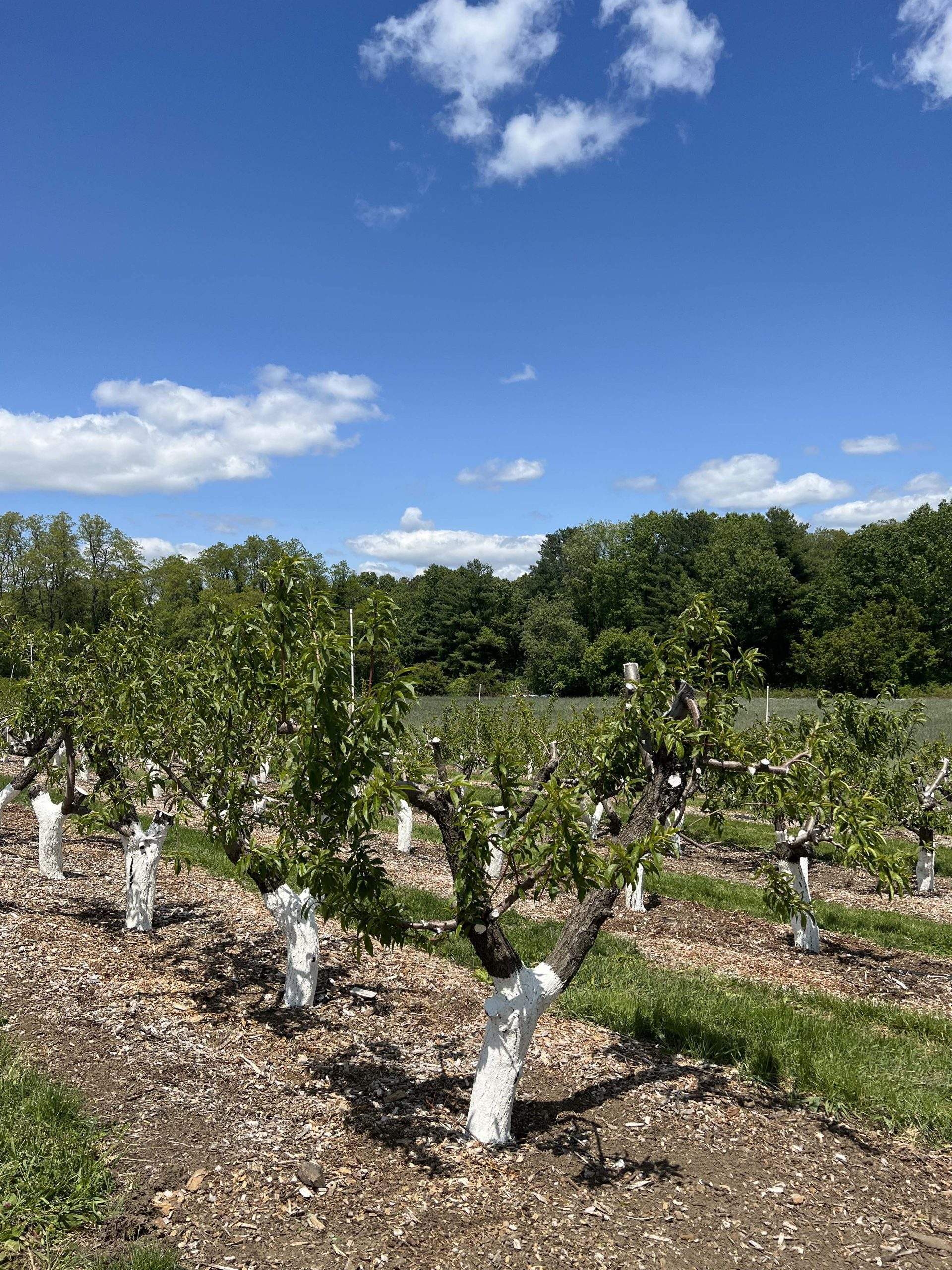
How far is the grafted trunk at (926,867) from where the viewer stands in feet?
49.0

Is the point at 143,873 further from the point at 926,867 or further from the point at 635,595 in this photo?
the point at 635,595

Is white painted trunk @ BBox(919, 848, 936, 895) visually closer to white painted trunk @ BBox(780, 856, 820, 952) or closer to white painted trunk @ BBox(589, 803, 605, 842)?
white painted trunk @ BBox(780, 856, 820, 952)

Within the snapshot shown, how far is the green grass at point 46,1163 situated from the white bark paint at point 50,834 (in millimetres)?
6624

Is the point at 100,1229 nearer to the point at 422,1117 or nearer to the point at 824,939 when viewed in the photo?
the point at 422,1117

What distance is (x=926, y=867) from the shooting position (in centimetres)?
1507

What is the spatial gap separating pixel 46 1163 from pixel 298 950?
120 inches

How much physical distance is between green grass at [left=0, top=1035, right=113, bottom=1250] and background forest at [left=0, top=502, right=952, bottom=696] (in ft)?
144

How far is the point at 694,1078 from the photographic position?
6574 millimetres

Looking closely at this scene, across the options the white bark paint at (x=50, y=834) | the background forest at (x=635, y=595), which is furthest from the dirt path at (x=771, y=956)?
the background forest at (x=635, y=595)

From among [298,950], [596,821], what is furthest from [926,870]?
[298,950]

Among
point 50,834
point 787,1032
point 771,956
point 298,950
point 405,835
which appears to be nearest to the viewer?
point 787,1032

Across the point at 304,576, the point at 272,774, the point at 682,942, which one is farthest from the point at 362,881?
the point at 682,942

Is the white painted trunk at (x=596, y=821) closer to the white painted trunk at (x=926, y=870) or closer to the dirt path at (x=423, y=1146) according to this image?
the white painted trunk at (x=926, y=870)

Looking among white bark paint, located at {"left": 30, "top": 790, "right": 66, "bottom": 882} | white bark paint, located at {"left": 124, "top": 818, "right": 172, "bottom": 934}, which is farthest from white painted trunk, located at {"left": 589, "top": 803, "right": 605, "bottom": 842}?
white bark paint, located at {"left": 30, "top": 790, "right": 66, "bottom": 882}
